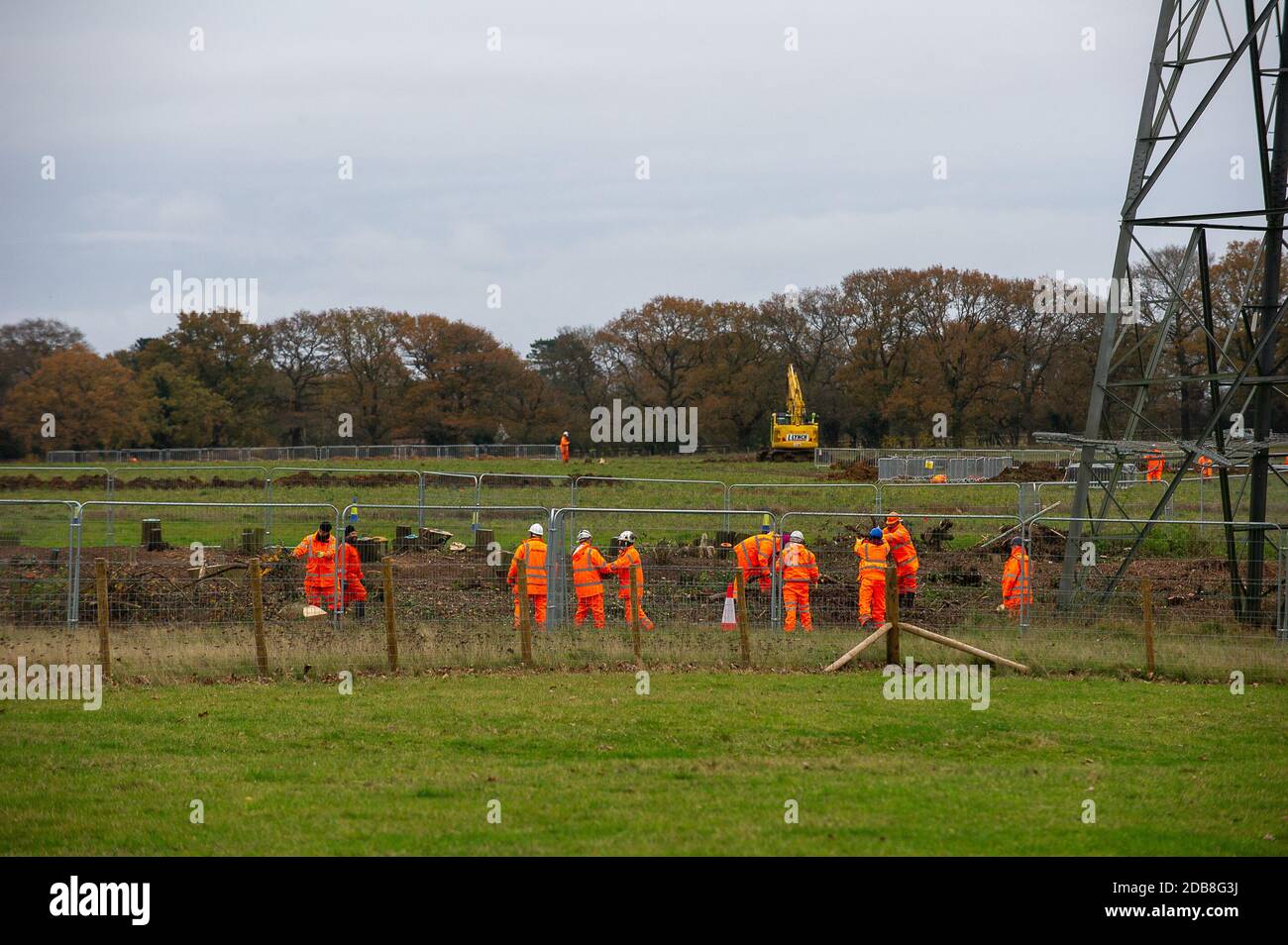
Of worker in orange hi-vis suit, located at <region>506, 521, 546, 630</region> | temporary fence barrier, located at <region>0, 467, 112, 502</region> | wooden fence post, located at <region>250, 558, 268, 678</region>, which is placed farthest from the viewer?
temporary fence barrier, located at <region>0, 467, 112, 502</region>

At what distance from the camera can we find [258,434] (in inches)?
3059

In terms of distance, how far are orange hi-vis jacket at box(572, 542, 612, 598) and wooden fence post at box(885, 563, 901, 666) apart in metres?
4.12

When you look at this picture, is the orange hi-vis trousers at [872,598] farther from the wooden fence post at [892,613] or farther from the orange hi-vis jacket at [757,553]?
the wooden fence post at [892,613]

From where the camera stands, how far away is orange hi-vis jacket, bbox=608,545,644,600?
49.4 feet

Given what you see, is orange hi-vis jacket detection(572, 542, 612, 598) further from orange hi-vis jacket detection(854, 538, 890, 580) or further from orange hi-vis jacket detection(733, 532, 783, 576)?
orange hi-vis jacket detection(854, 538, 890, 580)

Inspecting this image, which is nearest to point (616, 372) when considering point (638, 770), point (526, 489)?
point (526, 489)

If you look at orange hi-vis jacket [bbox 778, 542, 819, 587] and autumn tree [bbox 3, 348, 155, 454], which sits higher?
autumn tree [bbox 3, 348, 155, 454]

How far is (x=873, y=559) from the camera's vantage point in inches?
694

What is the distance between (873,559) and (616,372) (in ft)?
231

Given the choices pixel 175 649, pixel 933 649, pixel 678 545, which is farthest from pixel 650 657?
pixel 678 545

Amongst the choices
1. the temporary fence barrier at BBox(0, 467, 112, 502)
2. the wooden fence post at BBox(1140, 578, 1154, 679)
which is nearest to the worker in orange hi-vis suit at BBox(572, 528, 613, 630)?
the wooden fence post at BBox(1140, 578, 1154, 679)

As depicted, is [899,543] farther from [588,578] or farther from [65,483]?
[65,483]

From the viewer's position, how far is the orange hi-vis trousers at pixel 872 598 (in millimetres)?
17297

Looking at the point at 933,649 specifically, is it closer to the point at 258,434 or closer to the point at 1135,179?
the point at 1135,179
